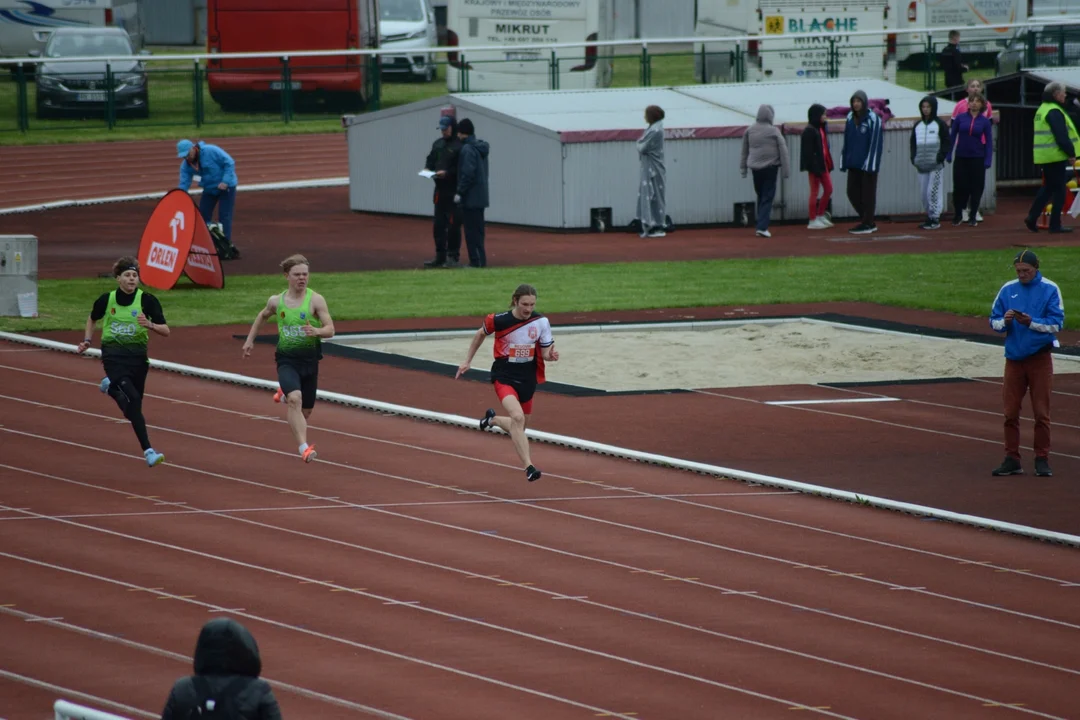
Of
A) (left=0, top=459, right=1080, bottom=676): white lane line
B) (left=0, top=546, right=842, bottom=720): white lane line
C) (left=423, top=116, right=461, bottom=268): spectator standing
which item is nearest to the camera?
(left=0, top=546, right=842, bottom=720): white lane line

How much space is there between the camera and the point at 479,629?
1001 cm

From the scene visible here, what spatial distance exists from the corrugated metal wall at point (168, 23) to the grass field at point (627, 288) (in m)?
32.8

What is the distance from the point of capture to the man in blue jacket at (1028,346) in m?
13.6

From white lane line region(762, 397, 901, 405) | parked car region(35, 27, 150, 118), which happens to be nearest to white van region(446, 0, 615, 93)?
parked car region(35, 27, 150, 118)

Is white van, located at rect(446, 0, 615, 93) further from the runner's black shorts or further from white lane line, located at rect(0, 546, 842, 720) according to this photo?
white lane line, located at rect(0, 546, 842, 720)

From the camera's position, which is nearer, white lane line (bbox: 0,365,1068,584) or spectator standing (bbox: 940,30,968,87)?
white lane line (bbox: 0,365,1068,584)

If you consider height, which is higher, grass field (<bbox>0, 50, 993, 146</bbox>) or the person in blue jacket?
grass field (<bbox>0, 50, 993, 146</bbox>)

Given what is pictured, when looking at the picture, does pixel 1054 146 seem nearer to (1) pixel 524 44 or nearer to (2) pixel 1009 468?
(2) pixel 1009 468

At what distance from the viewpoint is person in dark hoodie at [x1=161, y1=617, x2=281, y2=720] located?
559cm

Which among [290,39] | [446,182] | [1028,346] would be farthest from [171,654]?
[290,39]

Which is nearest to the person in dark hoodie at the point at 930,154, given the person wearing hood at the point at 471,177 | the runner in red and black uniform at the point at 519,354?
the person wearing hood at the point at 471,177

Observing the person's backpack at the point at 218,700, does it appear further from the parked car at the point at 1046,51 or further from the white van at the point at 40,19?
the white van at the point at 40,19

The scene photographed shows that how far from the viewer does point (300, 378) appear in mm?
13867

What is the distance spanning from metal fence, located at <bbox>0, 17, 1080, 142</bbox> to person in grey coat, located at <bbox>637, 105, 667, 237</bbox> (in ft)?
33.8
